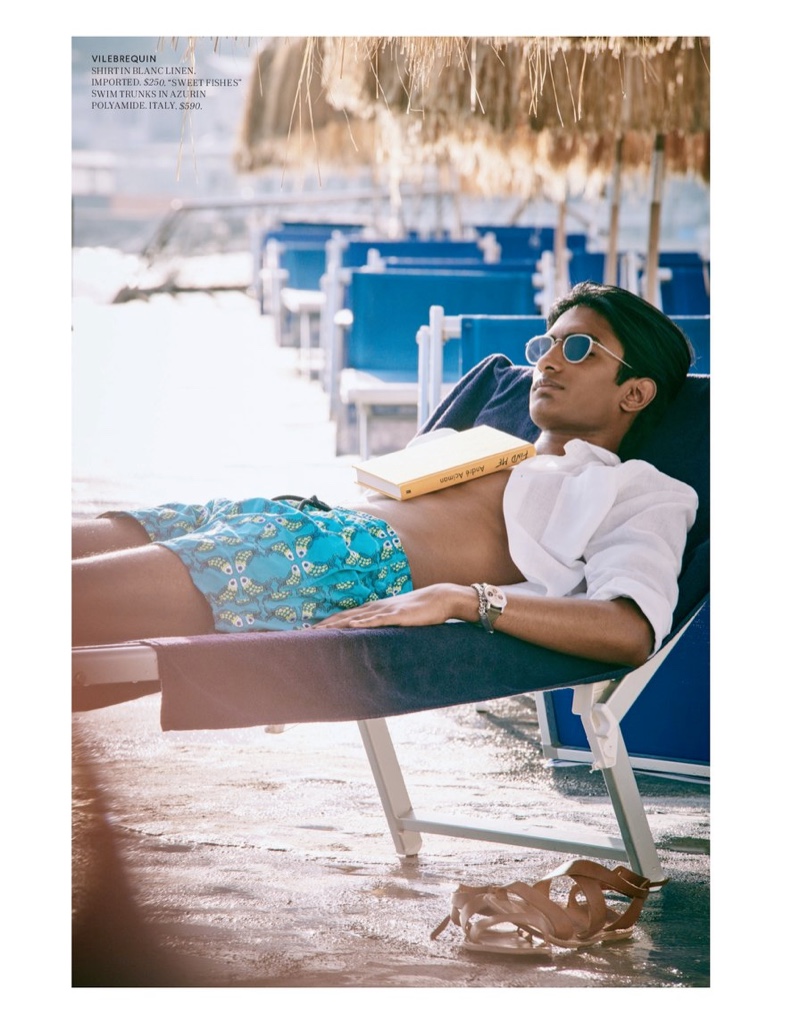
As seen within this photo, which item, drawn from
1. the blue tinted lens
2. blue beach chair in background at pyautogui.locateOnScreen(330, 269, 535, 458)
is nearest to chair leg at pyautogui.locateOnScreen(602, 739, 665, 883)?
the blue tinted lens

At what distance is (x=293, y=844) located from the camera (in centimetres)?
301

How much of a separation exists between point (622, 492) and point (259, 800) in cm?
113

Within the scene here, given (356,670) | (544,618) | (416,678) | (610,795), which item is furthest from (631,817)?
(356,670)

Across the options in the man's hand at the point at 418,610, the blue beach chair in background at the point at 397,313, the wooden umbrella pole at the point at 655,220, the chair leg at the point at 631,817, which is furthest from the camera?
the wooden umbrella pole at the point at 655,220

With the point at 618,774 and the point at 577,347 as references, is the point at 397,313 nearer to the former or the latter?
the point at 577,347

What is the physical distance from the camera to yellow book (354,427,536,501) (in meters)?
2.97

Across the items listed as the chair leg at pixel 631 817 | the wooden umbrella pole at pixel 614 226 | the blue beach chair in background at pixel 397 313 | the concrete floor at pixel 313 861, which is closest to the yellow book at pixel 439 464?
the chair leg at pixel 631 817

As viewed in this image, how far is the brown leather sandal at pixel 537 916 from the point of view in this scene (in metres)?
2.62

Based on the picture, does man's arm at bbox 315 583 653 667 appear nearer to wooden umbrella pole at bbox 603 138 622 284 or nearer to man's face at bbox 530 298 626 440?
man's face at bbox 530 298 626 440

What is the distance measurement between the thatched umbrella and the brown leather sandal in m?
1.46

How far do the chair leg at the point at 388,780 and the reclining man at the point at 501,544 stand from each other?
35cm

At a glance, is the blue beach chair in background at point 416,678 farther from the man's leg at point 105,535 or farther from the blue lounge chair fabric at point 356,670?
the man's leg at point 105,535

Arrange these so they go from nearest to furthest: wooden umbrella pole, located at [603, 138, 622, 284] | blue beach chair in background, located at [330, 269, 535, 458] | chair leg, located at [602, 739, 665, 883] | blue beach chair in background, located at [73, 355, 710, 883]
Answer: blue beach chair in background, located at [73, 355, 710, 883]
chair leg, located at [602, 739, 665, 883]
blue beach chair in background, located at [330, 269, 535, 458]
wooden umbrella pole, located at [603, 138, 622, 284]

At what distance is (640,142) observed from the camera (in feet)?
25.5
